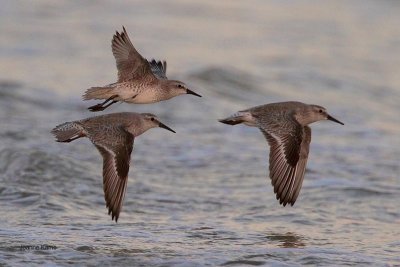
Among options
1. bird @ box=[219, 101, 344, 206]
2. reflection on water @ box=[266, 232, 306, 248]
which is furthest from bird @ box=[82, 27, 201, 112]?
reflection on water @ box=[266, 232, 306, 248]

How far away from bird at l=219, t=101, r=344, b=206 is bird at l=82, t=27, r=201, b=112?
1.87 ft

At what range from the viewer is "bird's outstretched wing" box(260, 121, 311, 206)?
8.48 metres

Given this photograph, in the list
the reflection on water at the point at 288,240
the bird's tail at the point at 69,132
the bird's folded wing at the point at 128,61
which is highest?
the bird's folded wing at the point at 128,61

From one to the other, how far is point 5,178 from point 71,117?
2964 mm

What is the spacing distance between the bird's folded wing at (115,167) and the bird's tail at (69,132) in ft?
0.81

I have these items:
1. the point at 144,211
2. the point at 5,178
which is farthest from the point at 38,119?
the point at 144,211

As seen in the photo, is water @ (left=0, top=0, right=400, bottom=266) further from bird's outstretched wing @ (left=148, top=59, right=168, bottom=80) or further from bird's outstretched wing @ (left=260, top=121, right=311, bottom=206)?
bird's outstretched wing @ (left=148, top=59, right=168, bottom=80)

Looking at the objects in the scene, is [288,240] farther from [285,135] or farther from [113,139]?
[113,139]

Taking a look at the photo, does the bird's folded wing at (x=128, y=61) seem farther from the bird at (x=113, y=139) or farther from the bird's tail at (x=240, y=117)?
the bird's tail at (x=240, y=117)

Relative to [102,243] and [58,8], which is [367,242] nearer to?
[102,243]

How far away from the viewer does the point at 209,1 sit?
21.1m

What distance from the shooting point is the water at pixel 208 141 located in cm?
895

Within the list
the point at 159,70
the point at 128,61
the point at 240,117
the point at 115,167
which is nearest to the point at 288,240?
the point at 240,117

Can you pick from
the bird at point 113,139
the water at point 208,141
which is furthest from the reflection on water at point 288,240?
the bird at point 113,139
